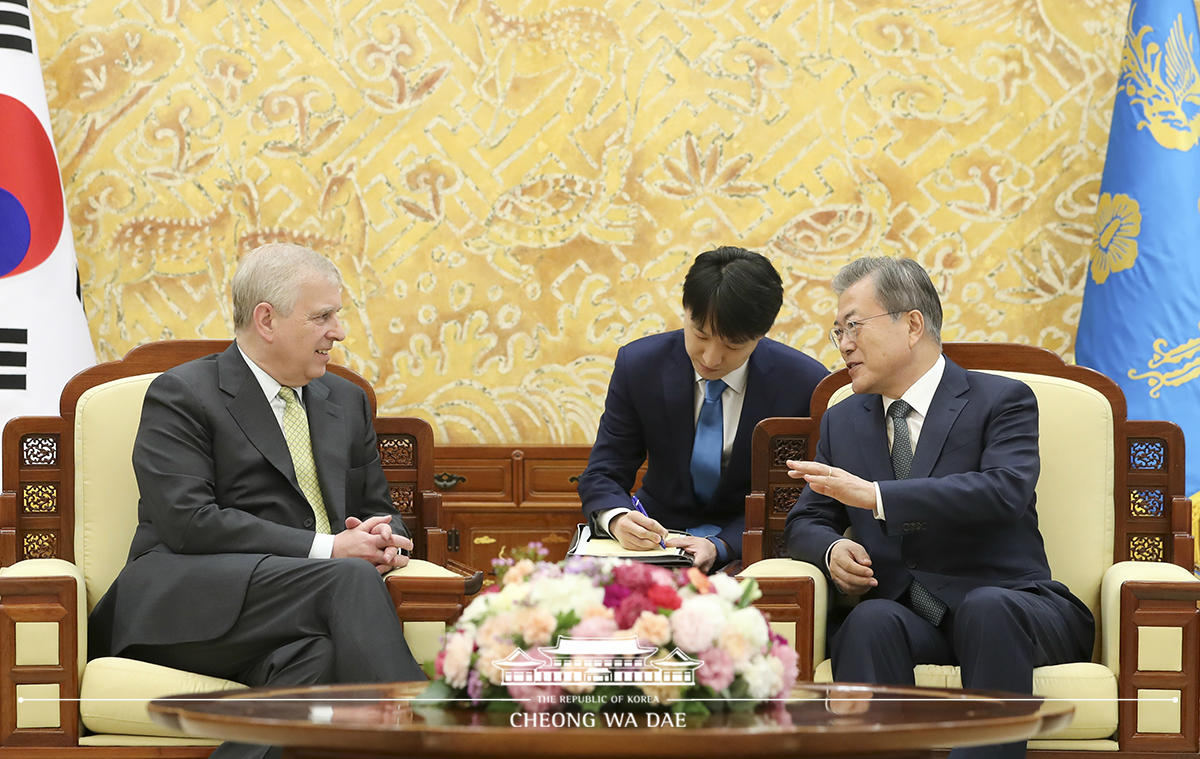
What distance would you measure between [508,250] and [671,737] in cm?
275

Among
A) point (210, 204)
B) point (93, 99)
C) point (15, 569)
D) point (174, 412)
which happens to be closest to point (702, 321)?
point (174, 412)

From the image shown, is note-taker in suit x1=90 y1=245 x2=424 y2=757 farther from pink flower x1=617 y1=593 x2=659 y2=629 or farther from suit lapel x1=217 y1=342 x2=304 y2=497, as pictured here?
pink flower x1=617 y1=593 x2=659 y2=629

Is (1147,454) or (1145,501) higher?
(1147,454)

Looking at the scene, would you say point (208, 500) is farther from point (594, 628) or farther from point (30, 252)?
point (30, 252)

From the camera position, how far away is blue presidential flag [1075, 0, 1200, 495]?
3.61 metres

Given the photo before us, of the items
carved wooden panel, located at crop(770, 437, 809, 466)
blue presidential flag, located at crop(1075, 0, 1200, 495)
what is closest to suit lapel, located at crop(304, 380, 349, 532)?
carved wooden panel, located at crop(770, 437, 809, 466)

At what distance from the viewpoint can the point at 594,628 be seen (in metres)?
1.65

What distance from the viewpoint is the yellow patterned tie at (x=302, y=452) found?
2.79 metres

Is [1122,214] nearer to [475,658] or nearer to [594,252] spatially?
[594,252]

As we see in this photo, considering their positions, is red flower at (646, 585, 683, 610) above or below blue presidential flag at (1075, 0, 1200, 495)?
below

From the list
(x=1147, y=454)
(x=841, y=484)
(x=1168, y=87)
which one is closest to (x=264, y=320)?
(x=841, y=484)

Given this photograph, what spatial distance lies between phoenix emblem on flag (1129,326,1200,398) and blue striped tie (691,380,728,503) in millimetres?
1513

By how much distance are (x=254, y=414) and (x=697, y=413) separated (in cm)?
119

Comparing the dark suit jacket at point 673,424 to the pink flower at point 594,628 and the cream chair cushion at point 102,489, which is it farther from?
the pink flower at point 594,628
